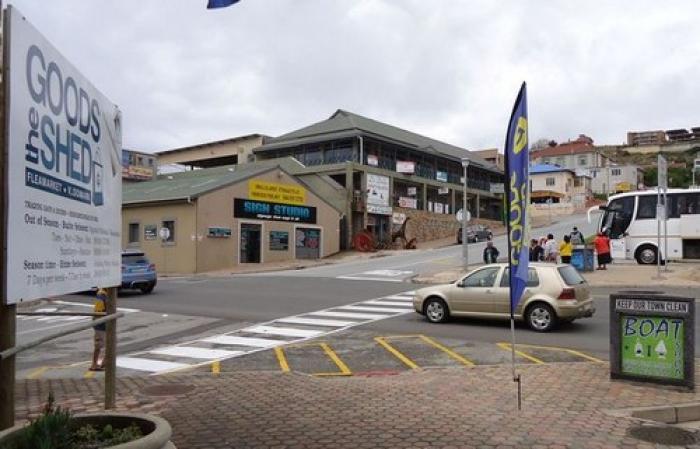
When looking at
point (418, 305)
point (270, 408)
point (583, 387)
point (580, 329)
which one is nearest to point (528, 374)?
point (583, 387)

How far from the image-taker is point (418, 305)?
15.8 m

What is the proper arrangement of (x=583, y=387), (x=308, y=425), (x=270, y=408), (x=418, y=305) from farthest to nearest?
1. (x=418, y=305)
2. (x=583, y=387)
3. (x=270, y=408)
4. (x=308, y=425)

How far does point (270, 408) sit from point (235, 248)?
32875 millimetres

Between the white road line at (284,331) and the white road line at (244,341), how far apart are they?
75 centimetres

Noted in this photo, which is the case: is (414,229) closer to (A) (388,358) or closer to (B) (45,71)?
(A) (388,358)

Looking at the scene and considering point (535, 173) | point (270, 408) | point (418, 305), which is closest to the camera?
point (270, 408)

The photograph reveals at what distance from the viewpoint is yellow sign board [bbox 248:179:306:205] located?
41.2 m

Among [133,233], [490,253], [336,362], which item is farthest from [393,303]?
[133,233]

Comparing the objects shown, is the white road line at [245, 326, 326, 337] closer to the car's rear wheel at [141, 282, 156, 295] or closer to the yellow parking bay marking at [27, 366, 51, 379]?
the yellow parking bay marking at [27, 366, 51, 379]

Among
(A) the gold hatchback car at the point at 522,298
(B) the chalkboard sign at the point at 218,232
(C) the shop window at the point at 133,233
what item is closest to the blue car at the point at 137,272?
(A) the gold hatchback car at the point at 522,298

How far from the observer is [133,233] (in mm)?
41750

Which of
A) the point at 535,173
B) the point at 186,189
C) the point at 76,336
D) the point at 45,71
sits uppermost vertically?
the point at 535,173

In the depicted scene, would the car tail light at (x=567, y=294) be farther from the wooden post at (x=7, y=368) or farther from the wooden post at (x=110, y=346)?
the wooden post at (x=7, y=368)

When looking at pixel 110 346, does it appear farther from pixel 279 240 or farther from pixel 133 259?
pixel 279 240
